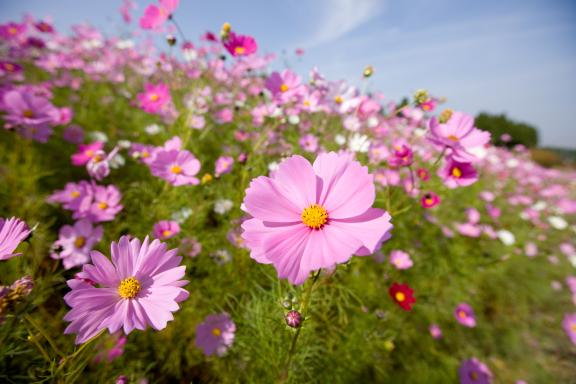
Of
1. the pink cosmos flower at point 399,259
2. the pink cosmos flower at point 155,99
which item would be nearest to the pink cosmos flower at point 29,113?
the pink cosmos flower at point 155,99

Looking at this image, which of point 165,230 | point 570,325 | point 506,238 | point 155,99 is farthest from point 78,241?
point 506,238

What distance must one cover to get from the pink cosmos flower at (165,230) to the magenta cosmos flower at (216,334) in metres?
0.38

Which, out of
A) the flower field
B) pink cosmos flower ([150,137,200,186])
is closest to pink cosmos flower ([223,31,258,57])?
the flower field

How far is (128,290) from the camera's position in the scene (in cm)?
54

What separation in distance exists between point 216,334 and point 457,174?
1098 millimetres

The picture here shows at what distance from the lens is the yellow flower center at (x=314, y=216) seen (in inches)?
22.2

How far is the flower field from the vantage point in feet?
A: 1.75

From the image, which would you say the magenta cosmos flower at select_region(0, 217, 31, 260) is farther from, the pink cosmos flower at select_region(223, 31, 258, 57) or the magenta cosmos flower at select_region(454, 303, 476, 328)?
the magenta cosmos flower at select_region(454, 303, 476, 328)

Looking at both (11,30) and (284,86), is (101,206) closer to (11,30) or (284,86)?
(284,86)

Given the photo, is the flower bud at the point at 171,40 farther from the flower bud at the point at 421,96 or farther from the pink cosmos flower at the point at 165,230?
the flower bud at the point at 421,96

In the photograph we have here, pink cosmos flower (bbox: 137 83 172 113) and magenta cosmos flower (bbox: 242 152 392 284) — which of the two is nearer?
magenta cosmos flower (bbox: 242 152 392 284)

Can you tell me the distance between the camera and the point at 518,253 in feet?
8.28

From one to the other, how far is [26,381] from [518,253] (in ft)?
11.3

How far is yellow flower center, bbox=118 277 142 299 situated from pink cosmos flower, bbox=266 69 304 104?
945mm
